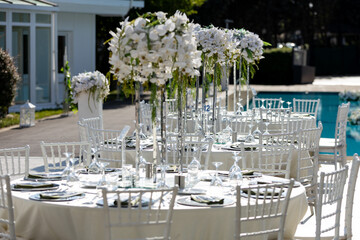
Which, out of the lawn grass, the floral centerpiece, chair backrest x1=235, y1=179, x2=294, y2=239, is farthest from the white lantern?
chair backrest x1=235, y1=179, x2=294, y2=239

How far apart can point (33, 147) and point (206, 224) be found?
8893 millimetres

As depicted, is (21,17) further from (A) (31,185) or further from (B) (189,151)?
(A) (31,185)

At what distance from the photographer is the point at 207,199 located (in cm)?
553

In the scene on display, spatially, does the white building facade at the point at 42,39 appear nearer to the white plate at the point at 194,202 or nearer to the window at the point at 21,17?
the window at the point at 21,17

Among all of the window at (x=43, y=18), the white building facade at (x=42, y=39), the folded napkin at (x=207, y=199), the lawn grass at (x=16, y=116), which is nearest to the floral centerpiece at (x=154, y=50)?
the folded napkin at (x=207, y=199)

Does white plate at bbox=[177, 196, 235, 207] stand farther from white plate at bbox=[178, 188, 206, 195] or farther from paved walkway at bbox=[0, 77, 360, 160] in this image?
paved walkway at bbox=[0, 77, 360, 160]

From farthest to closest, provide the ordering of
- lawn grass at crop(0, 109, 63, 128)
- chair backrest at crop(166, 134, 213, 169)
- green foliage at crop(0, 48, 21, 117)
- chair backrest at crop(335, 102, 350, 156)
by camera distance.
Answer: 1. lawn grass at crop(0, 109, 63, 128)
2. green foliage at crop(0, 48, 21, 117)
3. chair backrest at crop(335, 102, 350, 156)
4. chair backrest at crop(166, 134, 213, 169)

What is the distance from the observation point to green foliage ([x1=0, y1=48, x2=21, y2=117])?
55.3 ft

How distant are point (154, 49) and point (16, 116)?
45.9 feet

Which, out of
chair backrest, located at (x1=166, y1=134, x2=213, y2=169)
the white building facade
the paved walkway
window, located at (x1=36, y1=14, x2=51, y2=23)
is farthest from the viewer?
window, located at (x1=36, y1=14, x2=51, y2=23)

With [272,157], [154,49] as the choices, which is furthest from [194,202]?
[272,157]

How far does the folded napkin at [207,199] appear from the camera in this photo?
5442 mm

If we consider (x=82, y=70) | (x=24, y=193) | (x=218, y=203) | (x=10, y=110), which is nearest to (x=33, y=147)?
(x=10, y=110)

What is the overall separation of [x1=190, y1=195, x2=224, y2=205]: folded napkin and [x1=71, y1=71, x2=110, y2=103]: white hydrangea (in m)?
7.07
